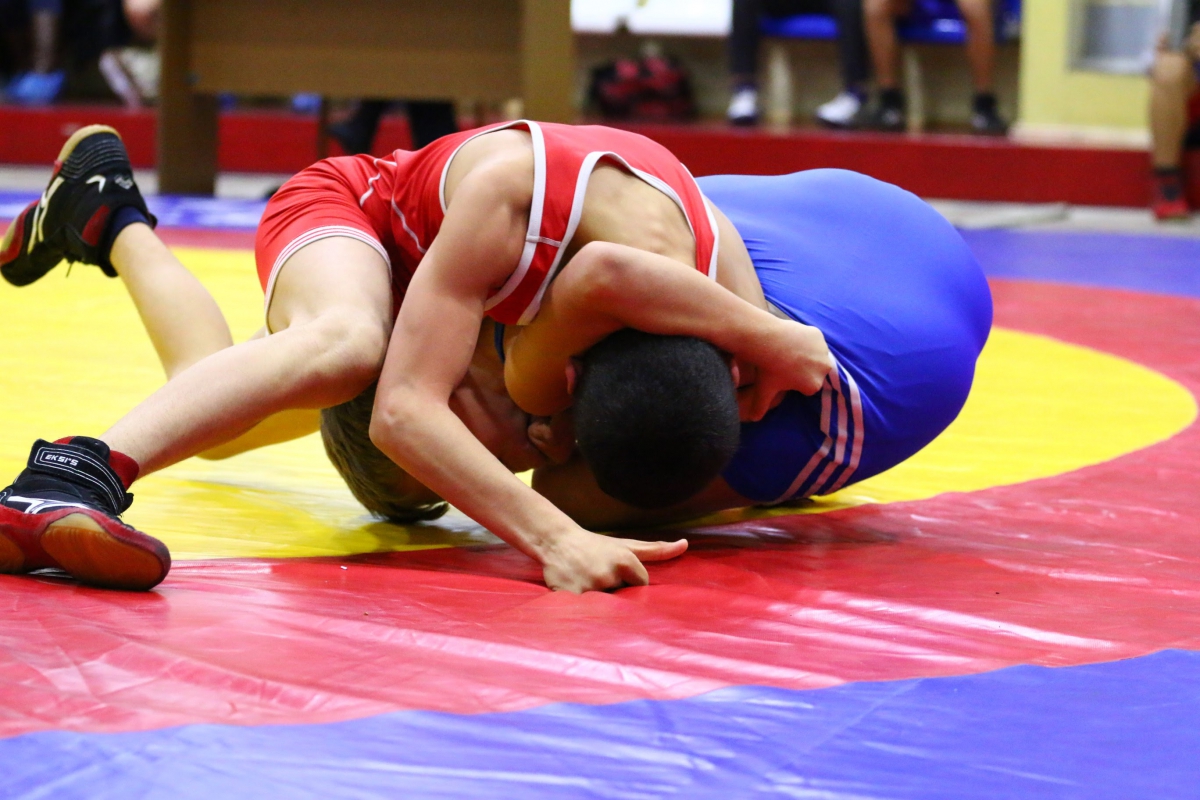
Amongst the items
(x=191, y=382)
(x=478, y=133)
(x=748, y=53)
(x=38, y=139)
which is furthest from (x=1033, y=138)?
(x=191, y=382)

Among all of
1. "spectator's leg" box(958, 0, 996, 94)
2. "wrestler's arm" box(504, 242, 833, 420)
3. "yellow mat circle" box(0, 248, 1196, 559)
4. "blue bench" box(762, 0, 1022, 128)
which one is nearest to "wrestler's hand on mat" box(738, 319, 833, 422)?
"wrestler's arm" box(504, 242, 833, 420)

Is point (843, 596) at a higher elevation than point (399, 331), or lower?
lower

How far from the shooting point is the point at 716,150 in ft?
22.0

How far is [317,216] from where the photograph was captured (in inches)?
85.2

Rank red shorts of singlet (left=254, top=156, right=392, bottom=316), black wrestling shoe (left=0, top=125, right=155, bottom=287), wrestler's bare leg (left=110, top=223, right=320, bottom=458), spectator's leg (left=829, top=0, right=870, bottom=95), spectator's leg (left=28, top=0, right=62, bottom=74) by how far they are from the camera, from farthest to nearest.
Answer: spectator's leg (left=28, top=0, right=62, bottom=74) → spectator's leg (left=829, top=0, right=870, bottom=95) → black wrestling shoe (left=0, top=125, right=155, bottom=287) → wrestler's bare leg (left=110, top=223, right=320, bottom=458) → red shorts of singlet (left=254, top=156, right=392, bottom=316)

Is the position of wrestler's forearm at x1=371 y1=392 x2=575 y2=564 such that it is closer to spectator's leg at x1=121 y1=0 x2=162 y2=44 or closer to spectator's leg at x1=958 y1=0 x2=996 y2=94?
spectator's leg at x1=958 y1=0 x2=996 y2=94

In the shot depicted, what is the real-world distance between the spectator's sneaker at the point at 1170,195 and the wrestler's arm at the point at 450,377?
477cm

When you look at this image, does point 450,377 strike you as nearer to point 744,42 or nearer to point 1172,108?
point 1172,108

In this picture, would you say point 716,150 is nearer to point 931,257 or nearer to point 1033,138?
point 1033,138

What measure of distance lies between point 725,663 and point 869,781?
286 mm

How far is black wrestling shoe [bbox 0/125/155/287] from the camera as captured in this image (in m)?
2.50

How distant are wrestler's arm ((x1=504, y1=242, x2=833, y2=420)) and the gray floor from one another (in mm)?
4186

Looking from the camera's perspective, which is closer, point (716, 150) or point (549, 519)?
point (549, 519)

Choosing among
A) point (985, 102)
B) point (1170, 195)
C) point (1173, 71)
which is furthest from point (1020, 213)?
point (1173, 71)
